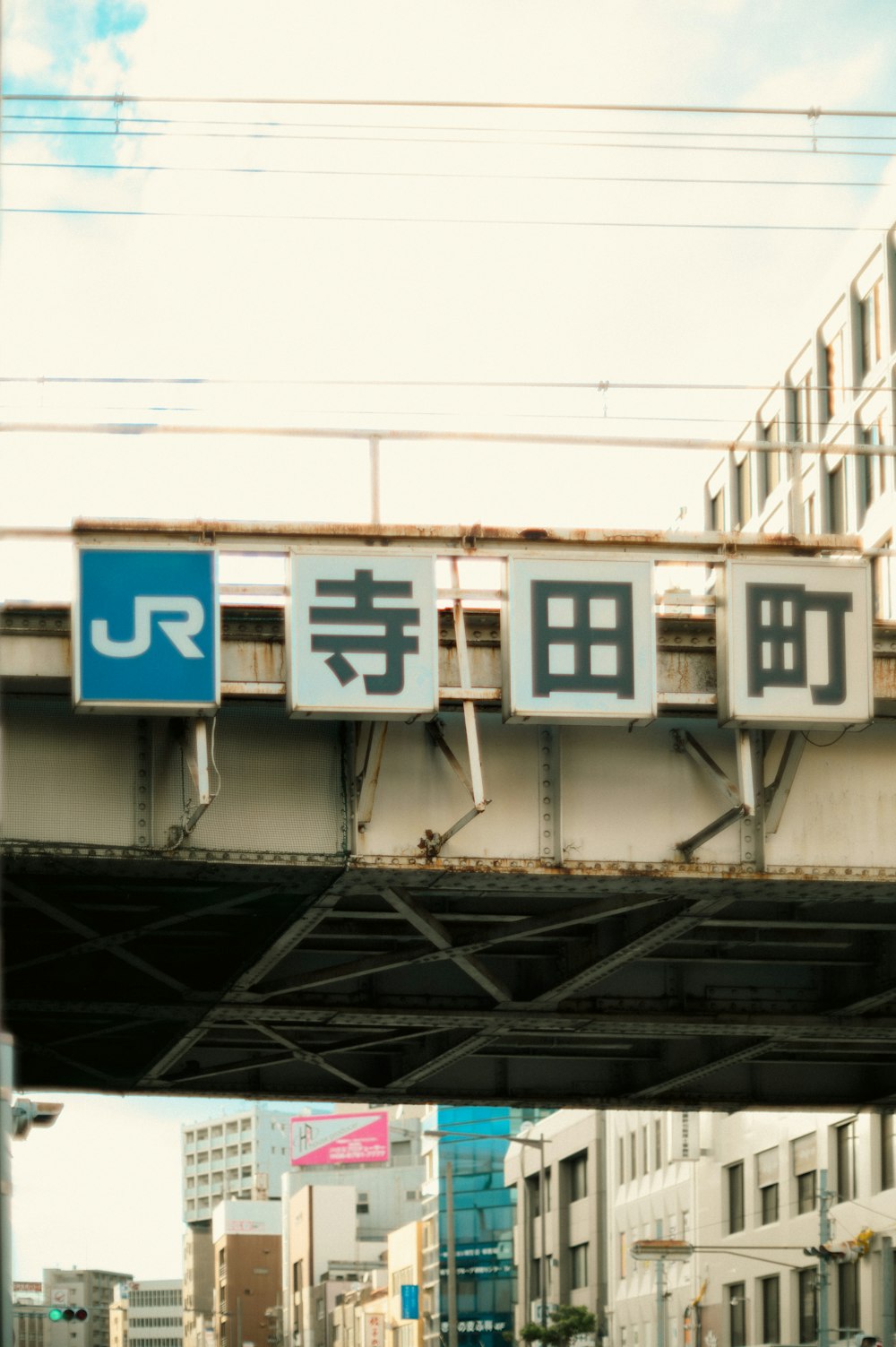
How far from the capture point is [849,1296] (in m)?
60.0

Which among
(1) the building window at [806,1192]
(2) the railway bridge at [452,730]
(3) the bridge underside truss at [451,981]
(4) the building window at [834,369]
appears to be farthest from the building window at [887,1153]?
(2) the railway bridge at [452,730]

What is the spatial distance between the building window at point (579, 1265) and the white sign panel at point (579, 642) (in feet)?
275

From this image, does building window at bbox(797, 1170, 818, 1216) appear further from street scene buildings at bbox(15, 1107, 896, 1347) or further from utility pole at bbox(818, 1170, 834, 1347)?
utility pole at bbox(818, 1170, 834, 1347)

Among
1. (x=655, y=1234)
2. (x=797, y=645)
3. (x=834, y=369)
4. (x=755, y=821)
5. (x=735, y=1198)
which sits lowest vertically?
(x=655, y=1234)

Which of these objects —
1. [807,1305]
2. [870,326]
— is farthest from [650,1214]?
[870,326]

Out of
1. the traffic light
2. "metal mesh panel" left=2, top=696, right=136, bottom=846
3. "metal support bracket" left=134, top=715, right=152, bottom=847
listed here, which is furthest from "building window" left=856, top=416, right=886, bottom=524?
"metal mesh panel" left=2, top=696, right=136, bottom=846

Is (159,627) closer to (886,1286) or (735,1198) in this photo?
(886,1286)

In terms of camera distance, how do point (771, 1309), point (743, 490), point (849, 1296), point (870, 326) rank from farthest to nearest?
point (743, 490), point (870, 326), point (771, 1309), point (849, 1296)

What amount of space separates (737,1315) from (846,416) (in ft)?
114

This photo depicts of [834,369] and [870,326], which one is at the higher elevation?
[870,326]

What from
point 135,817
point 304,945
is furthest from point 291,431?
point 304,945

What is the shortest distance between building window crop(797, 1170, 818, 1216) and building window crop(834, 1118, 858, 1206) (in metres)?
1.43

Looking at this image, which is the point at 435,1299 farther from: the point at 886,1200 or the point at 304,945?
the point at 304,945

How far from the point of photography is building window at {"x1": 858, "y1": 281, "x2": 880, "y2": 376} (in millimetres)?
76488
